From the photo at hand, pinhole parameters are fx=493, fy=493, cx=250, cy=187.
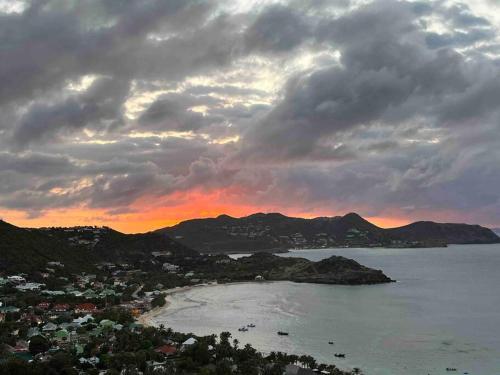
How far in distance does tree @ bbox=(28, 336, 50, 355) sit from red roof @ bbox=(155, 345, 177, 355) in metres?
11.1

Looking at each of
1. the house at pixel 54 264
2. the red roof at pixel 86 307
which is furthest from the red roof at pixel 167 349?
the house at pixel 54 264

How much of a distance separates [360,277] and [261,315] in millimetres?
65949

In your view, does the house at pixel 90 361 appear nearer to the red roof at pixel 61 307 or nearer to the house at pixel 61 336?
the house at pixel 61 336

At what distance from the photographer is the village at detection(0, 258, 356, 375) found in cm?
4412

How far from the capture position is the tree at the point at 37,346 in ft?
159

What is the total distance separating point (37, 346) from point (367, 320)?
188 ft

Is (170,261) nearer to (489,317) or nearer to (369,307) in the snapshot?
(369,307)

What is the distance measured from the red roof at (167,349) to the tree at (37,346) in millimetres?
11063

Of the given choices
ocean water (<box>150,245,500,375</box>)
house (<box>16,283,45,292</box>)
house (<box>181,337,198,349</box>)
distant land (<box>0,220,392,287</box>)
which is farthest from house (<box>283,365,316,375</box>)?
distant land (<box>0,220,392,287</box>)

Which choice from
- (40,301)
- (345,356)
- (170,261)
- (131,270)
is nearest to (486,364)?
(345,356)

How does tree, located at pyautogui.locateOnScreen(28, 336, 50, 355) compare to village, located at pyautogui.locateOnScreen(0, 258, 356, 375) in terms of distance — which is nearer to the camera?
village, located at pyautogui.locateOnScreen(0, 258, 356, 375)

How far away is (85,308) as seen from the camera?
251ft

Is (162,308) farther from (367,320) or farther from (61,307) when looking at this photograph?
(367,320)

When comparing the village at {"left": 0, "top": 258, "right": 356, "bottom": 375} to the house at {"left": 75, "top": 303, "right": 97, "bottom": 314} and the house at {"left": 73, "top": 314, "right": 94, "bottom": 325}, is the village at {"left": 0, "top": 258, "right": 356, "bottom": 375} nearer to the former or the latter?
the house at {"left": 75, "top": 303, "right": 97, "bottom": 314}
